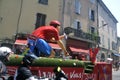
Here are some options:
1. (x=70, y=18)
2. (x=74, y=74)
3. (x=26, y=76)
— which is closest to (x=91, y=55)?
(x=74, y=74)

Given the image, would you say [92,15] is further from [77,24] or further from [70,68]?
[70,68]

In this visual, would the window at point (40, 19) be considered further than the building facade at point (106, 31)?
No

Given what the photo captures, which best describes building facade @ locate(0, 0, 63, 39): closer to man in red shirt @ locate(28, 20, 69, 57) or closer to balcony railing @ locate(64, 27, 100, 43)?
balcony railing @ locate(64, 27, 100, 43)

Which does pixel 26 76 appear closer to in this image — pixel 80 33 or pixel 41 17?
pixel 41 17

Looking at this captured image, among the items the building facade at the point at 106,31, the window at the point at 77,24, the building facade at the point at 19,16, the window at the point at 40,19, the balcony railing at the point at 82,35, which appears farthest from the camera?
the building facade at the point at 106,31

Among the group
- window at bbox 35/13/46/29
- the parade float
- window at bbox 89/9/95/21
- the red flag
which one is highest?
window at bbox 89/9/95/21

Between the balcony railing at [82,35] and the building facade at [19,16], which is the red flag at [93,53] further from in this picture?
the balcony railing at [82,35]

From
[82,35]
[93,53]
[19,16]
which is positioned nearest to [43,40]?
[93,53]

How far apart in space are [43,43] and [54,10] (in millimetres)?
22133

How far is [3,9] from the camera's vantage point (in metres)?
25.0

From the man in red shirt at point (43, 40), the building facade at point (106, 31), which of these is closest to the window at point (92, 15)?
the building facade at point (106, 31)

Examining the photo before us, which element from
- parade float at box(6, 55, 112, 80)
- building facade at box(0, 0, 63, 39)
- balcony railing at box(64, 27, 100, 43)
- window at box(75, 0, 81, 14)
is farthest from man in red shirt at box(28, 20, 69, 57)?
window at box(75, 0, 81, 14)

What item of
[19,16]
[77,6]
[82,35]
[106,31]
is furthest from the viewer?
[106,31]

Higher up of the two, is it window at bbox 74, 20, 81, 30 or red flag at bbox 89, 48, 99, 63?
window at bbox 74, 20, 81, 30
